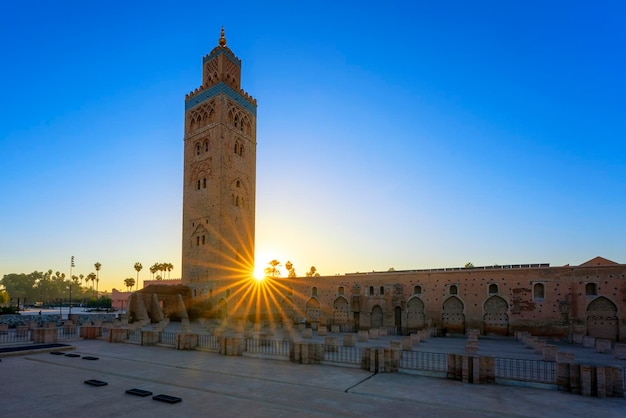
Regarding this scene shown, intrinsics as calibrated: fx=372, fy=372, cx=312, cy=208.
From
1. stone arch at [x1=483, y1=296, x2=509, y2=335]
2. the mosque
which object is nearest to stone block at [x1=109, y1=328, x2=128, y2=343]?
the mosque

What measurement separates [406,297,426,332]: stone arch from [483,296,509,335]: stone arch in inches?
194

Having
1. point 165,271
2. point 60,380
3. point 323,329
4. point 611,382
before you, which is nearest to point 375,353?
point 611,382

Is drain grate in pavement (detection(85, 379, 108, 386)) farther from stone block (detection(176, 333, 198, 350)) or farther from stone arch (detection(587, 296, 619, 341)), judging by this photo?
stone arch (detection(587, 296, 619, 341))

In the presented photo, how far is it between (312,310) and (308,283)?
2.73 metres

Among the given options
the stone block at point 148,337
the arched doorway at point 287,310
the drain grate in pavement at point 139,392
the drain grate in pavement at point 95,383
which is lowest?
the arched doorway at point 287,310

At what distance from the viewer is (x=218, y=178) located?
1537 inches

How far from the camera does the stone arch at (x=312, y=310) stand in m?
37.4

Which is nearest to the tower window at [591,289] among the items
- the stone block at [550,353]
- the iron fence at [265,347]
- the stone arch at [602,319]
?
the stone arch at [602,319]

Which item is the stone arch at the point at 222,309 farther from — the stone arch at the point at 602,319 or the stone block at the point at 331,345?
the stone arch at the point at 602,319

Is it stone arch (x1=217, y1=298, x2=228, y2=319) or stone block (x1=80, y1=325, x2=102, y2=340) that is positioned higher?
Answer: stone block (x1=80, y1=325, x2=102, y2=340)

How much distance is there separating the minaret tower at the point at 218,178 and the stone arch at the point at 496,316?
79.5 feet

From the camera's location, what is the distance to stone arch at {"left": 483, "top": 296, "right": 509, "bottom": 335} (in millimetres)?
28141

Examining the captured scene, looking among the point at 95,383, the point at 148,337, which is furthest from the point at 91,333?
the point at 95,383

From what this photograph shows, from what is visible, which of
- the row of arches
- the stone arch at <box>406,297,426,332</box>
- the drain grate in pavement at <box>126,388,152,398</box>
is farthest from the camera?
the stone arch at <box>406,297,426,332</box>
